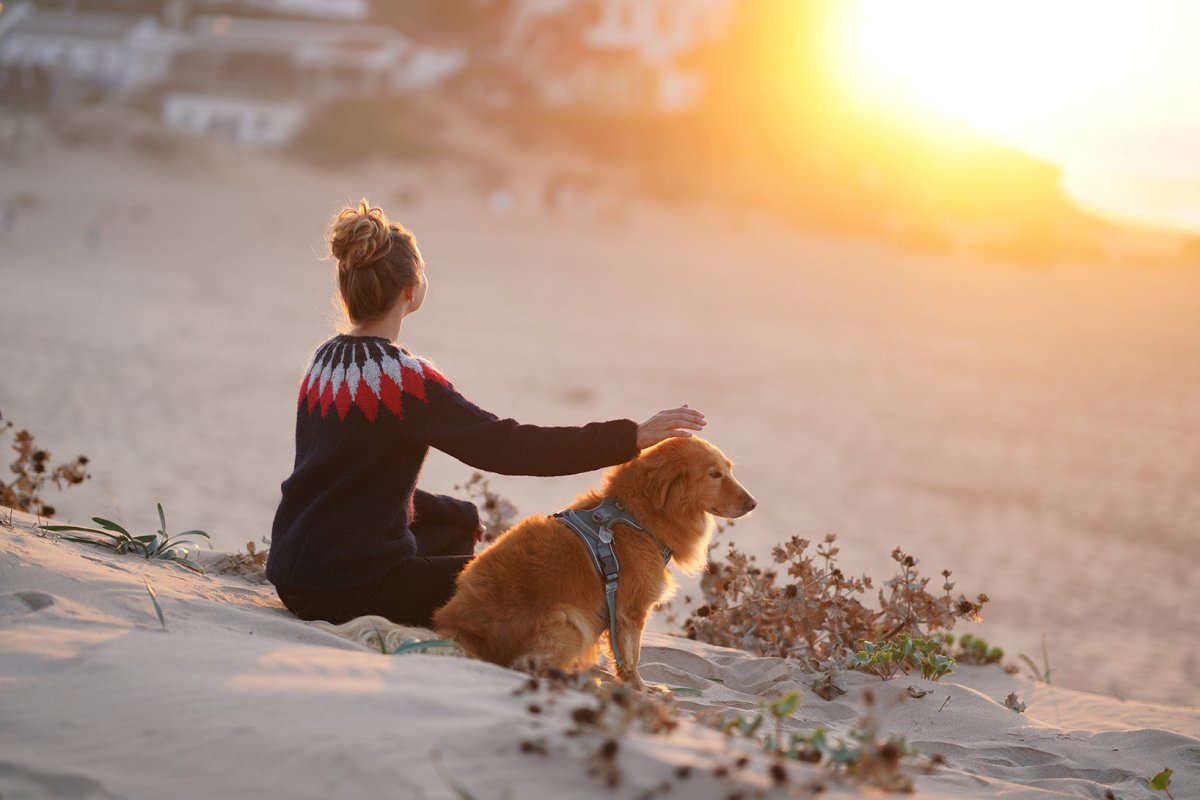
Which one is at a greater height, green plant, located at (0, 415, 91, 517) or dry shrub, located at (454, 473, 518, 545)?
dry shrub, located at (454, 473, 518, 545)

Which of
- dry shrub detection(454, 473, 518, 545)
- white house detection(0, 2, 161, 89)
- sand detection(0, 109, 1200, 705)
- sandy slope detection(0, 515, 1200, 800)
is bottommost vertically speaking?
sandy slope detection(0, 515, 1200, 800)

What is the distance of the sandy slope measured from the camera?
8.55 feet

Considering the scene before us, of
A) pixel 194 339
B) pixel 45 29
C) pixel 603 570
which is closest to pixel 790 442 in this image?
pixel 194 339

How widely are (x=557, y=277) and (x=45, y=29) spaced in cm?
2261

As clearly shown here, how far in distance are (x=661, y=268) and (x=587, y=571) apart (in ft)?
75.9

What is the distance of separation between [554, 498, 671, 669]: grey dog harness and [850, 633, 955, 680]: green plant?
133cm

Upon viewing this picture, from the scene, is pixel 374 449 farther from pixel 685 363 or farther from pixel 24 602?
pixel 685 363

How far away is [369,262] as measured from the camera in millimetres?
4109

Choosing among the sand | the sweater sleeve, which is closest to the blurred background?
the sand

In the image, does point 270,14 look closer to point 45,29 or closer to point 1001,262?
point 45,29

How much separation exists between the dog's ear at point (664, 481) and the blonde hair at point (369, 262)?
3.81 ft

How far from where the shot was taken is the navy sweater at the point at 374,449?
4.05 meters

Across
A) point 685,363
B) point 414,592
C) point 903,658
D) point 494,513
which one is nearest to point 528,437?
point 414,592

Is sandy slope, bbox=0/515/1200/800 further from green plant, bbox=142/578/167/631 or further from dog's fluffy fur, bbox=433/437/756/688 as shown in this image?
dog's fluffy fur, bbox=433/437/756/688
